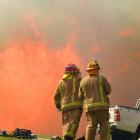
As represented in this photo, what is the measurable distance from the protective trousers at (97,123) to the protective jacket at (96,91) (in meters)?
0.14

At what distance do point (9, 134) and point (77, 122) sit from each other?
647 inches

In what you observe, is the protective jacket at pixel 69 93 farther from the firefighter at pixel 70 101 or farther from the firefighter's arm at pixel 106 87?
the firefighter's arm at pixel 106 87

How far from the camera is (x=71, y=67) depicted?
45.3 feet

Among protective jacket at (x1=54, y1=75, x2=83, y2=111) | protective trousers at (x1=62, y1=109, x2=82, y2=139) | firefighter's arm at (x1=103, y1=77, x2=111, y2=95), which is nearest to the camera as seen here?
firefighter's arm at (x1=103, y1=77, x2=111, y2=95)

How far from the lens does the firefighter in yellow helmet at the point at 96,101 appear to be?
40.9ft

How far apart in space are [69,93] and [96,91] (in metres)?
1.40

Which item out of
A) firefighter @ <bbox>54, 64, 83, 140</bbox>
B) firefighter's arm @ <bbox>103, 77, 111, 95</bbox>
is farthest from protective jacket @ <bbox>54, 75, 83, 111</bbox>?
firefighter's arm @ <bbox>103, 77, 111, 95</bbox>

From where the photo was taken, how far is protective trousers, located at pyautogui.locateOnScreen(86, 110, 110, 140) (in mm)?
12484

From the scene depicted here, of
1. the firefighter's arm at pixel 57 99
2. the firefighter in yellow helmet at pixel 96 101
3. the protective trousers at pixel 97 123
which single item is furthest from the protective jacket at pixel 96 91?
the firefighter's arm at pixel 57 99

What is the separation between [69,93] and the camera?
13820mm

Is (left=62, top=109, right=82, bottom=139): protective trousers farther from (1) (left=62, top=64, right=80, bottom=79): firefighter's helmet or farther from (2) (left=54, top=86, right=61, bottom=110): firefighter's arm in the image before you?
(1) (left=62, top=64, right=80, bottom=79): firefighter's helmet

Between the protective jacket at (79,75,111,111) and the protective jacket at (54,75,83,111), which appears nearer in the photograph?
the protective jacket at (79,75,111,111)

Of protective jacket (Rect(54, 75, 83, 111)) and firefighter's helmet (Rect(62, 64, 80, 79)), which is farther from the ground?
firefighter's helmet (Rect(62, 64, 80, 79))

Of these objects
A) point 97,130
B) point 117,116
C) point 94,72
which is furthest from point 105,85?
point 117,116
